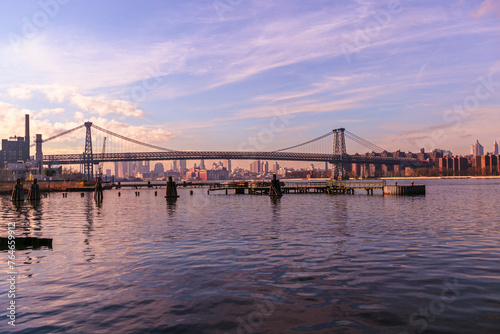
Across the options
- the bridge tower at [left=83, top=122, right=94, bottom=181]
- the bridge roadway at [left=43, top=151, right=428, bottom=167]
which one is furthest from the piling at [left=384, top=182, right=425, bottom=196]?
the bridge tower at [left=83, top=122, right=94, bottom=181]

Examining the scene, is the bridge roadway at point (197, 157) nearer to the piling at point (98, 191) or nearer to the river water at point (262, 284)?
the piling at point (98, 191)

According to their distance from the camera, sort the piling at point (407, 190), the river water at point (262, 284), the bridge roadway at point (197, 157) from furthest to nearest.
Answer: the bridge roadway at point (197, 157), the piling at point (407, 190), the river water at point (262, 284)


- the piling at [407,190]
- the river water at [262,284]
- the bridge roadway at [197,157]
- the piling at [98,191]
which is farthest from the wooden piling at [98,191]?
the bridge roadway at [197,157]

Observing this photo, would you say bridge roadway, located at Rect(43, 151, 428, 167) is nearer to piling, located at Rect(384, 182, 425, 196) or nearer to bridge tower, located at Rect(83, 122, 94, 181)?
bridge tower, located at Rect(83, 122, 94, 181)

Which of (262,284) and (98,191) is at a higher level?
(98,191)

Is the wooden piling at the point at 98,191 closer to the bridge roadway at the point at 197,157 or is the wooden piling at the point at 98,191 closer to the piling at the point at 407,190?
the piling at the point at 407,190

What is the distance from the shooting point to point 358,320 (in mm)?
9609

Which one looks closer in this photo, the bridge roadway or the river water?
the river water

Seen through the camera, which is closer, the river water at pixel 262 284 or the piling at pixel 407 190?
the river water at pixel 262 284

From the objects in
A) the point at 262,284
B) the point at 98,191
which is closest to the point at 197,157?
the point at 98,191

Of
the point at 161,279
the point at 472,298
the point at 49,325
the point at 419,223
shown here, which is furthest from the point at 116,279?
the point at 419,223

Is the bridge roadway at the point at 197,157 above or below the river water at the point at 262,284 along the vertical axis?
above

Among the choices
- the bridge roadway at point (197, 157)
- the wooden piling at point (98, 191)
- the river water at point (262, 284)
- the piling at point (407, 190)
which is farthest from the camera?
the bridge roadway at point (197, 157)

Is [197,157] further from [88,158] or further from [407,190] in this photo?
[407,190]
